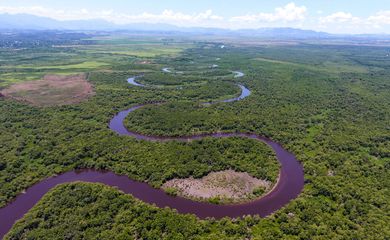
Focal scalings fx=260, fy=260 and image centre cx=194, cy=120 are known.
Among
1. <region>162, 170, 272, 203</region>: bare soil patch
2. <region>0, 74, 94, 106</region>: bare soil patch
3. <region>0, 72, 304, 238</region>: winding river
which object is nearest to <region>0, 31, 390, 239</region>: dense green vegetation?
<region>0, 72, 304, 238</region>: winding river

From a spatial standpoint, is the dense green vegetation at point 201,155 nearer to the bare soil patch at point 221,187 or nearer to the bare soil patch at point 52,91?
the bare soil patch at point 221,187

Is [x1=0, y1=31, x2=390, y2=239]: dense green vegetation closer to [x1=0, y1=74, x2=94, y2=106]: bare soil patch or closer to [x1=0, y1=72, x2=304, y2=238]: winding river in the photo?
[x1=0, y1=72, x2=304, y2=238]: winding river

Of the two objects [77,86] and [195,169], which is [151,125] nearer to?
[195,169]

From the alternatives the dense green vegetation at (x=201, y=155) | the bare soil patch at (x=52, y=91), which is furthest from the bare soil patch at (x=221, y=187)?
→ the bare soil patch at (x=52, y=91)

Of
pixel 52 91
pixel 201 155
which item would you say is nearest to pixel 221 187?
Answer: pixel 201 155

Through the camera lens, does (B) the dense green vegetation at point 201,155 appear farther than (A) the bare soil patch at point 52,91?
No
